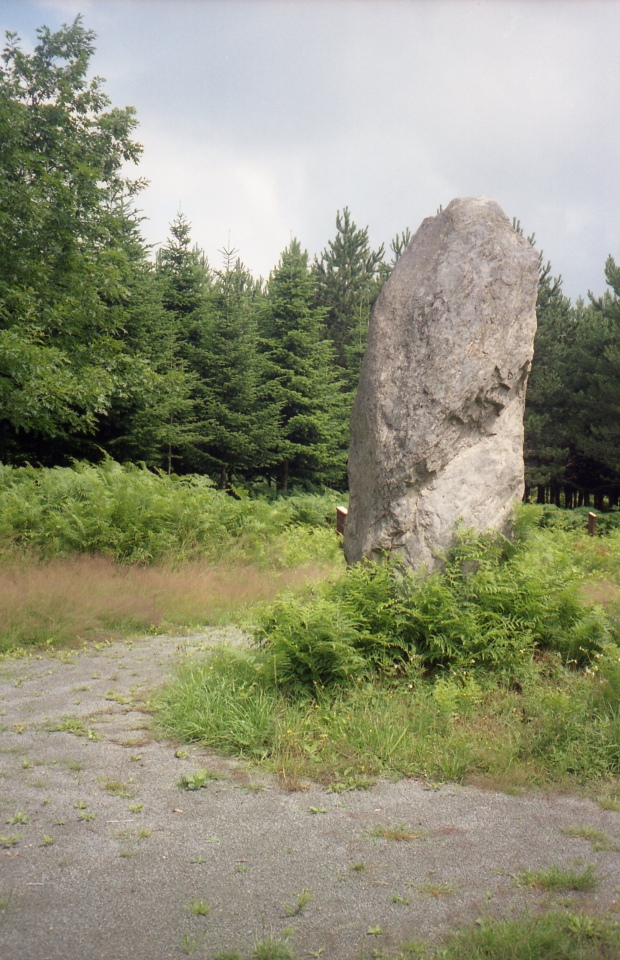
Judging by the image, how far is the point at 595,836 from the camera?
3.66 metres

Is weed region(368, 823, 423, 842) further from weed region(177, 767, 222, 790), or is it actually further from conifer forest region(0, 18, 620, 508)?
conifer forest region(0, 18, 620, 508)

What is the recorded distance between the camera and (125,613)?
8305 millimetres

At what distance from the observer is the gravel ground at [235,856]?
282 centimetres

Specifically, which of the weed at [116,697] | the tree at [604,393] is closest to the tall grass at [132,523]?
the weed at [116,697]

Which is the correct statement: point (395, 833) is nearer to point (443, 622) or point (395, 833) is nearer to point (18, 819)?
point (18, 819)

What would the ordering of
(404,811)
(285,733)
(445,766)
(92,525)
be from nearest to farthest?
(404,811) < (445,766) < (285,733) < (92,525)

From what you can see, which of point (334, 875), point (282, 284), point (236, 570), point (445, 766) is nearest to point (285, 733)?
point (445, 766)

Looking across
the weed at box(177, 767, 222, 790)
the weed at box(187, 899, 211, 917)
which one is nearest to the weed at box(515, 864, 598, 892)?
the weed at box(187, 899, 211, 917)

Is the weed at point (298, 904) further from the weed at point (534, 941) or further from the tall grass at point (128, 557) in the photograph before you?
the tall grass at point (128, 557)

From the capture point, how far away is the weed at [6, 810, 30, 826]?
Result: 369 centimetres

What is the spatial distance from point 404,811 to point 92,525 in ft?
23.9

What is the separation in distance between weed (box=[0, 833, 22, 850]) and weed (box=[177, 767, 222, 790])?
3.07 feet

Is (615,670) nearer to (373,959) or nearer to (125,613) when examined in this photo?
(373,959)

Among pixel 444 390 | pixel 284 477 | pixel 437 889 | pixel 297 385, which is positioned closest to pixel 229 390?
pixel 297 385
